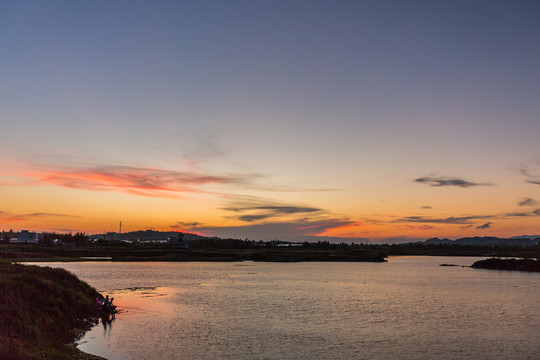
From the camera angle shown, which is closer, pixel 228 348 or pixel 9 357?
pixel 9 357

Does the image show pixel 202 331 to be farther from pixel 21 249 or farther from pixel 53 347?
pixel 21 249

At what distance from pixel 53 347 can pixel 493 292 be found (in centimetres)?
8061

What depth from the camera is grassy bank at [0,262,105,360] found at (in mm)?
26688

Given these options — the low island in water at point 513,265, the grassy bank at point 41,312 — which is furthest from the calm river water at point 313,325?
the low island in water at point 513,265

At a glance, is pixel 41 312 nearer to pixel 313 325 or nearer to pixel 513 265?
pixel 313 325

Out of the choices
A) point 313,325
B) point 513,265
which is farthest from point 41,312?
point 513,265

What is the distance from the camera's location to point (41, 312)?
35938 mm

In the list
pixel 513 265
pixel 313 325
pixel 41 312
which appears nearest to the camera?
pixel 41 312

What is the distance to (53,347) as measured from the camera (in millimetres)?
29297

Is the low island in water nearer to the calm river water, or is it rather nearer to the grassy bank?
the calm river water

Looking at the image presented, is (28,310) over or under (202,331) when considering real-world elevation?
over

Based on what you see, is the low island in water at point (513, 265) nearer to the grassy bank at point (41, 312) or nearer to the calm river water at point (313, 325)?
the calm river water at point (313, 325)

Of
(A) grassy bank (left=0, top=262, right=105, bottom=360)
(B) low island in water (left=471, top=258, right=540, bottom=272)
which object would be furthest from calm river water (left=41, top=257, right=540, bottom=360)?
(B) low island in water (left=471, top=258, right=540, bottom=272)

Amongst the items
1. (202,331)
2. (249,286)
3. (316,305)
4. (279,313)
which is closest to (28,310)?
(202,331)
